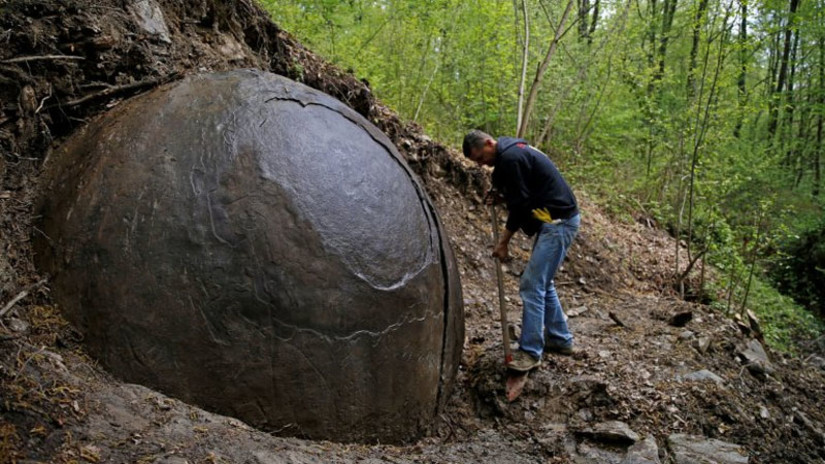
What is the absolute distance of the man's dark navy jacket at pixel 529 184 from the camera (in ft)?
13.9

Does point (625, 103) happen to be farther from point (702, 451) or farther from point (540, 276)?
point (702, 451)

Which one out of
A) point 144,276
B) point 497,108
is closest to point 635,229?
point 497,108

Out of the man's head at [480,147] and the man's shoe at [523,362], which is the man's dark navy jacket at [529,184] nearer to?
the man's head at [480,147]

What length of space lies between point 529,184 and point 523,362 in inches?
52.4

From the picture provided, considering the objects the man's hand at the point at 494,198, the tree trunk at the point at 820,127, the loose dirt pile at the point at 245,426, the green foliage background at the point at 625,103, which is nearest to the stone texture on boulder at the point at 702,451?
the loose dirt pile at the point at 245,426

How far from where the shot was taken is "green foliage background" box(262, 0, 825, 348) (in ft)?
25.0

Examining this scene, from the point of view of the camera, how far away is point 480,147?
425 cm

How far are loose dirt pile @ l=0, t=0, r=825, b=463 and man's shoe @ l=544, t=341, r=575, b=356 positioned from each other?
13cm

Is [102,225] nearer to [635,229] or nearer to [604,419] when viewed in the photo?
[604,419]

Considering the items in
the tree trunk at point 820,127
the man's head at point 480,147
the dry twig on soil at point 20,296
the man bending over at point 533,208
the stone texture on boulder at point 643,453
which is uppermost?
the tree trunk at point 820,127

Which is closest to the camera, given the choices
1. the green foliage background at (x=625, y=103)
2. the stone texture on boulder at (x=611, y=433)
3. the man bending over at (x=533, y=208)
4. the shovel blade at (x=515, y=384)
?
the stone texture on boulder at (x=611, y=433)

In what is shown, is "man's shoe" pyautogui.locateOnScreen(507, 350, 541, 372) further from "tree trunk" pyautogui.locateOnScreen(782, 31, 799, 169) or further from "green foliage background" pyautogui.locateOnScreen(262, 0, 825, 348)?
"tree trunk" pyautogui.locateOnScreen(782, 31, 799, 169)

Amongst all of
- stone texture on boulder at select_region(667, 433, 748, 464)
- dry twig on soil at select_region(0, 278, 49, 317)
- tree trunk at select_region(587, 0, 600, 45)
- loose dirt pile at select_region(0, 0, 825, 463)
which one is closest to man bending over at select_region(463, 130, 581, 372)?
loose dirt pile at select_region(0, 0, 825, 463)

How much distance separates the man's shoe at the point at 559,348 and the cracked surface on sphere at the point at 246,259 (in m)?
1.80
